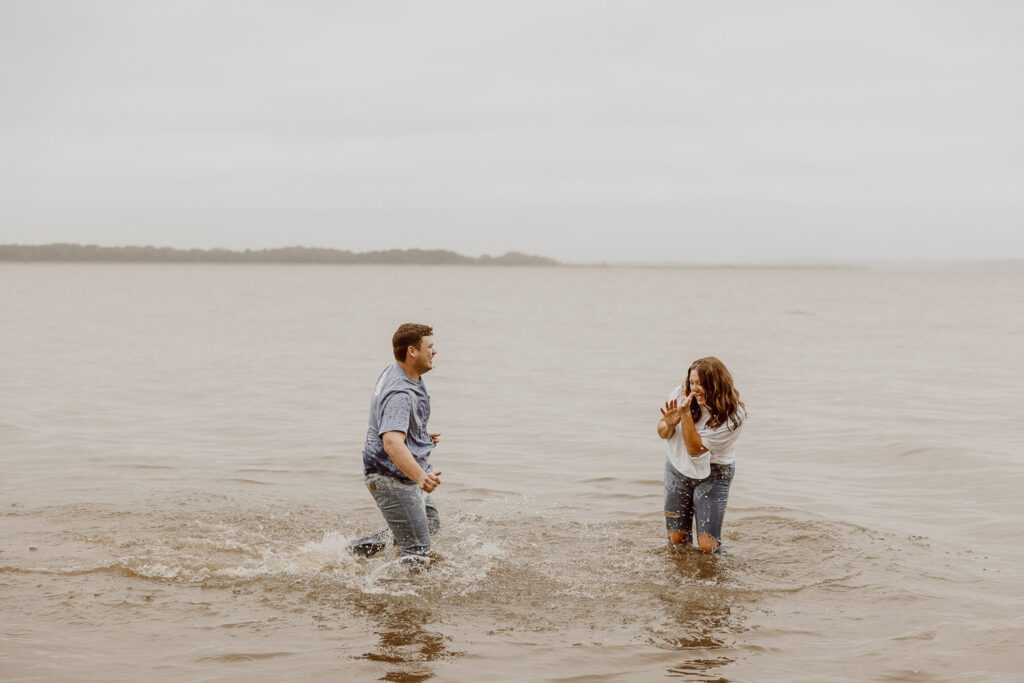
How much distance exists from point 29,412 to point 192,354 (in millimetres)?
11651

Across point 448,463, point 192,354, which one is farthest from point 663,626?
point 192,354

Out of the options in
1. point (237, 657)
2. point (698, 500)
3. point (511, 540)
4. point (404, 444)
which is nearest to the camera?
point (237, 657)

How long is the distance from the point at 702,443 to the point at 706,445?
9 cm

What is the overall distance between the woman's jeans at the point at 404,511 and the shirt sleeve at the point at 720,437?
7.59ft

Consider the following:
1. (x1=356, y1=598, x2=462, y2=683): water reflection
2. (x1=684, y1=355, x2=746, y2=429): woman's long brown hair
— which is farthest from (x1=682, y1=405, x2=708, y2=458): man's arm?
(x1=356, y1=598, x2=462, y2=683): water reflection

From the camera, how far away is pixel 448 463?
41.7 feet

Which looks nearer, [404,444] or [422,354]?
[404,444]

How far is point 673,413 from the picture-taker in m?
7.45

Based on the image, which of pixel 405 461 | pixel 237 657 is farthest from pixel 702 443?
pixel 237 657

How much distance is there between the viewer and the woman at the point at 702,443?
7.39 m

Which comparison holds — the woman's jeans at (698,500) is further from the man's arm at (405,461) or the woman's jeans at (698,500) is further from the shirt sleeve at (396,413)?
the shirt sleeve at (396,413)

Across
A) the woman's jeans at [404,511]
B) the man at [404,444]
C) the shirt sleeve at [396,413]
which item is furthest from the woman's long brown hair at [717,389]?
the woman's jeans at [404,511]

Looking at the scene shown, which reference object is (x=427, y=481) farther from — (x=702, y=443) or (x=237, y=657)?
(x=702, y=443)

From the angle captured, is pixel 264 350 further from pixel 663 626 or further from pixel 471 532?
pixel 663 626
